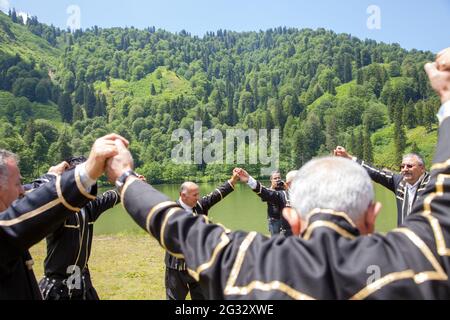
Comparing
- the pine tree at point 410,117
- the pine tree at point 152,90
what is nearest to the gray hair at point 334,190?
the pine tree at point 410,117

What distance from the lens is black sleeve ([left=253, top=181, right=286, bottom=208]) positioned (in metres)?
11.2

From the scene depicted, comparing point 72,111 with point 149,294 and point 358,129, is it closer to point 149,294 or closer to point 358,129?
point 358,129

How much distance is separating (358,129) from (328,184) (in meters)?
141

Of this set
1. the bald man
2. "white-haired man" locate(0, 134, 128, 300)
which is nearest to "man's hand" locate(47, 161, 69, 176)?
the bald man

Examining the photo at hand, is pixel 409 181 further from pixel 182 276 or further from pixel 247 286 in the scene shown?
pixel 247 286

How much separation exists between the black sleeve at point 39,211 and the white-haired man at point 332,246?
784 millimetres

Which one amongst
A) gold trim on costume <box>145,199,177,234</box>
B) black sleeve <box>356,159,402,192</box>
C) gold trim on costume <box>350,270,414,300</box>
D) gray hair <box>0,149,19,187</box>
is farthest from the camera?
black sleeve <box>356,159,402,192</box>

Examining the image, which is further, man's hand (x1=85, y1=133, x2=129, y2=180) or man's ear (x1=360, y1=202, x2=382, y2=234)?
man's hand (x1=85, y1=133, x2=129, y2=180)

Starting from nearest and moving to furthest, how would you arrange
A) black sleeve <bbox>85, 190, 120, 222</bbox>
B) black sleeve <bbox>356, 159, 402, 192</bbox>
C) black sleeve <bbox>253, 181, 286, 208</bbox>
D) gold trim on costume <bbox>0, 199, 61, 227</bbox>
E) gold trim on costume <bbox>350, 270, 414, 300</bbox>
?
gold trim on costume <bbox>350, 270, 414, 300</bbox>
gold trim on costume <bbox>0, 199, 61, 227</bbox>
black sleeve <bbox>85, 190, 120, 222</bbox>
black sleeve <bbox>356, 159, 402, 192</bbox>
black sleeve <bbox>253, 181, 286, 208</bbox>

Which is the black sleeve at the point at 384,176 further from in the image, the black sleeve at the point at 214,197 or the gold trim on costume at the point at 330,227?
the gold trim on costume at the point at 330,227

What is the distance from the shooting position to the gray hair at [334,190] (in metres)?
2.12

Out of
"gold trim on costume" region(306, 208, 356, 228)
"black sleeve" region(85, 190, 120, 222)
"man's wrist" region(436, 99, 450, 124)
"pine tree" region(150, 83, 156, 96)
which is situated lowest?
"black sleeve" region(85, 190, 120, 222)

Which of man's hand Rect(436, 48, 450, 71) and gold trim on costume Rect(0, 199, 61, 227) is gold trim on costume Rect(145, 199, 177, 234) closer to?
gold trim on costume Rect(0, 199, 61, 227)

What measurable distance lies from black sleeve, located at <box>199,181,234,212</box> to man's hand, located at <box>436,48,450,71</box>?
Answer: 7.57 meters
